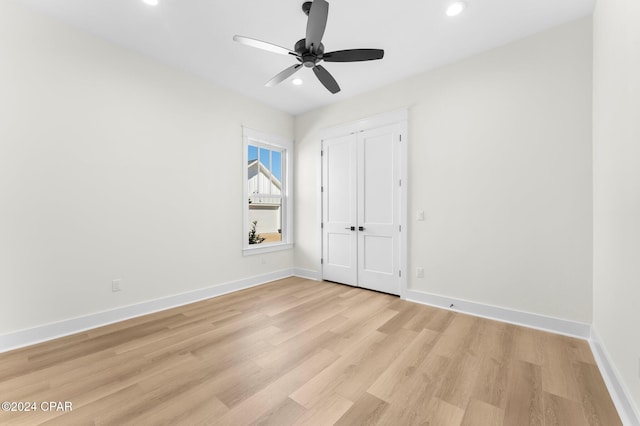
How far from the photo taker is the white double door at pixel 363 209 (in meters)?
3.81

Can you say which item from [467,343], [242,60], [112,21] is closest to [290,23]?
[242,60]

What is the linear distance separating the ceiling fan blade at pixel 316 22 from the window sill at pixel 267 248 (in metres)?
3.03

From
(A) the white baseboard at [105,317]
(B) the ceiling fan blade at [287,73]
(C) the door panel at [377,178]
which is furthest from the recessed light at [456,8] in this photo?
(A) the white baseboard at [105,317]

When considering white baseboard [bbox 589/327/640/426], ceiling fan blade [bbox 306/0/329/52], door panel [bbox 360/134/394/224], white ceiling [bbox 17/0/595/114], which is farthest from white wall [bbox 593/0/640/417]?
door panel [bbox 360/134/394/224]

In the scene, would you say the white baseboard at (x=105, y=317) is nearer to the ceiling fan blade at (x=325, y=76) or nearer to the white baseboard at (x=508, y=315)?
the white baseboard at (x=508, y=315)

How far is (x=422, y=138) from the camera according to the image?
3502 mm

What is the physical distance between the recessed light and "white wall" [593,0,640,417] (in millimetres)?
1009

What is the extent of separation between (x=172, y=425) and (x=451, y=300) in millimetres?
3031

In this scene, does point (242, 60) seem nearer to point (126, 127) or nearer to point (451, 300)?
point (126, 127)

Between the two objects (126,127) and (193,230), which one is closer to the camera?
(126,127)

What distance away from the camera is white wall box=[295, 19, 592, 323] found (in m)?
2.54

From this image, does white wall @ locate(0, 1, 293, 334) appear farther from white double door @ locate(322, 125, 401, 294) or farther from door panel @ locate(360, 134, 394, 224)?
door panel @ locate(360, 134, 394, 224)

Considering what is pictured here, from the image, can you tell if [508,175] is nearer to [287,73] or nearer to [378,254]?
[378,254]

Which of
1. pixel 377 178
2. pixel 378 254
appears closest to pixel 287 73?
pixel 377 178
